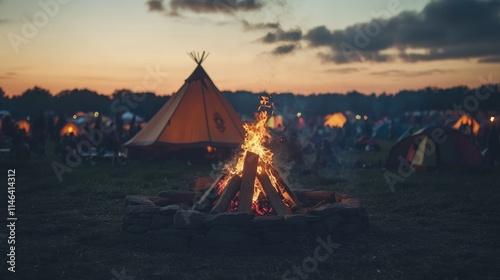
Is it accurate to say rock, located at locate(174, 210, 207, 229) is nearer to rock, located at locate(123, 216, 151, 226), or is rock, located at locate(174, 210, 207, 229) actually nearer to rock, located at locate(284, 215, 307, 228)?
rock, located at locate(123, 216, 151, 226)

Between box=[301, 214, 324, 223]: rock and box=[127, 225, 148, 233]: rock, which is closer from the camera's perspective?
box=[301, 214, 324, 223]: rock

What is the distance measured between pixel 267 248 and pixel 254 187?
5.97ft

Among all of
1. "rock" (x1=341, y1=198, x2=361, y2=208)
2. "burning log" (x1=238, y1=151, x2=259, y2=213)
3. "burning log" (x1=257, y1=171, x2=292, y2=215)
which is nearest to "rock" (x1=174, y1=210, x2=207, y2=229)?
"burning log" (x1=238, y1=151, x2=259, y2=213)

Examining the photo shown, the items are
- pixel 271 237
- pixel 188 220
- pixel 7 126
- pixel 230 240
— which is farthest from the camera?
pixel 7 126

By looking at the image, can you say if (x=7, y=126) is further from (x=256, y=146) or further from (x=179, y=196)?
(x=256, y=146)

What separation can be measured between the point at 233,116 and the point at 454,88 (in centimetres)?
10146

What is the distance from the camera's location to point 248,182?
827cm

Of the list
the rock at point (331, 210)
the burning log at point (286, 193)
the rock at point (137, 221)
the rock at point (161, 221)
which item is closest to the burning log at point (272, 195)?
the burning log at point (286, 193)

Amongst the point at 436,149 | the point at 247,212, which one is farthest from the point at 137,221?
the point at 436,149

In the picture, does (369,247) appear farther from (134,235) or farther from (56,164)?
Answer: (56,164)

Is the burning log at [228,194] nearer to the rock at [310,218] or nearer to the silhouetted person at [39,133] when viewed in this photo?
the rock at [310,218]

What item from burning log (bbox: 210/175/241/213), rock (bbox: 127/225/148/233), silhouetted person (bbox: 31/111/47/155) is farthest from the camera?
silhouetted person (bbox: 31/111/47/155)

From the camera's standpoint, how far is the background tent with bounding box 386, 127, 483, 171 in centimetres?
1766

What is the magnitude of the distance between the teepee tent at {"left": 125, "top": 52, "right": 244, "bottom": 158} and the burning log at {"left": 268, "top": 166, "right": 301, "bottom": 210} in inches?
430
